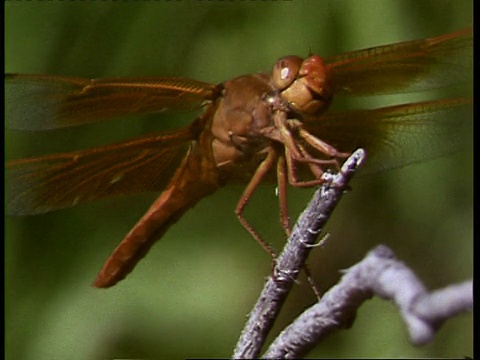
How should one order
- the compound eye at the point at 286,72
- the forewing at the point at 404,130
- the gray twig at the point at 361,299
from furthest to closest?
the forewing at the point at 404,130 → the compound eye at the point at 286,72 → the gray twig at the point at 361,299

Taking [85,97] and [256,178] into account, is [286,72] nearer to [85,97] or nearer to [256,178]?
[256,178]

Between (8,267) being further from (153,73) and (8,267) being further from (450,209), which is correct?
(450,209)

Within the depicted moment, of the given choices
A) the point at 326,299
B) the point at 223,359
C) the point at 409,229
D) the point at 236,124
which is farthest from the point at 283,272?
the point at 409,229

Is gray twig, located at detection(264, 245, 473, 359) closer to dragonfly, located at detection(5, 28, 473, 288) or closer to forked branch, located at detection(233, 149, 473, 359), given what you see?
forked branch, located at detection(233, 149, 473, 359)

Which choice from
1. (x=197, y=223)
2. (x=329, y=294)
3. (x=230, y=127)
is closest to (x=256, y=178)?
(x=230, y=127)

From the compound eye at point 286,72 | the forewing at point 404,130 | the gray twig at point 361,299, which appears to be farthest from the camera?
the forewing at point 404,130

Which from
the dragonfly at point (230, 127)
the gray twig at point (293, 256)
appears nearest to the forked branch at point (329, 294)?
the gray twig at point (293, 256)

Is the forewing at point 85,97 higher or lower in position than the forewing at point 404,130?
higher

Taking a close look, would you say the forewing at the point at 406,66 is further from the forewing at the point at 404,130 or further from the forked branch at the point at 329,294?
the forked branch at the point at 329,294

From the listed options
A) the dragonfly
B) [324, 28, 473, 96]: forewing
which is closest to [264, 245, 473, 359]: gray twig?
the dragonfly
